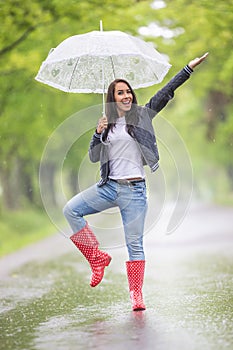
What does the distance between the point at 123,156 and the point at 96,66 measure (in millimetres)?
1657

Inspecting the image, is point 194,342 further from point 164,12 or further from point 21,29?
point 164,12

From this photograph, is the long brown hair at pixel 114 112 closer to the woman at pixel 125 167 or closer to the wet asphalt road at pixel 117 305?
the woman at pixel 125 167

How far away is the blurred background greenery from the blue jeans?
25.8 ft

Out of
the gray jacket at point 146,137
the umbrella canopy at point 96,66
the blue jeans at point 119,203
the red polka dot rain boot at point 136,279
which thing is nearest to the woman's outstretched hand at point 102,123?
the gray jacket at point 146,137

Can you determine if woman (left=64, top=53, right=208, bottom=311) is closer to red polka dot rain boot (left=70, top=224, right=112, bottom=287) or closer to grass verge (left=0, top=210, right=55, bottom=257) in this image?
red polka dot rain boot (left=70, top=224, right=112, bottom=287)

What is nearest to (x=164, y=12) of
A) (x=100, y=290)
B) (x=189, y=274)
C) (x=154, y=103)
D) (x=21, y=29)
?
(x=21, y=29)

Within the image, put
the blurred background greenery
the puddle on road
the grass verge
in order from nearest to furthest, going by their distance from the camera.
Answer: the puddle on road < the blurred background greenery < the grass verge

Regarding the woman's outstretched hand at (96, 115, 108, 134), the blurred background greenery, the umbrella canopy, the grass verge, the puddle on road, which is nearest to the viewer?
the puddle on road

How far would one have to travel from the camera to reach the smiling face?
7.26 metres

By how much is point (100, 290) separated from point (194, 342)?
12.4 ft

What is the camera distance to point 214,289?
352 inches

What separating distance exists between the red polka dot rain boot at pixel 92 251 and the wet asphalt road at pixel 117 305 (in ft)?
1.17

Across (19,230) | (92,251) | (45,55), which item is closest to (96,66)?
(92,251)

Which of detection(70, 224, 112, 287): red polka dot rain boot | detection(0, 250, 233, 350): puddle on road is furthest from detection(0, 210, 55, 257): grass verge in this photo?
detection(70, 224, 112, 287): red polka dot rain boot
